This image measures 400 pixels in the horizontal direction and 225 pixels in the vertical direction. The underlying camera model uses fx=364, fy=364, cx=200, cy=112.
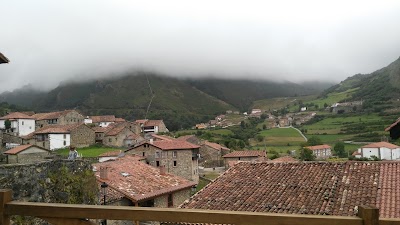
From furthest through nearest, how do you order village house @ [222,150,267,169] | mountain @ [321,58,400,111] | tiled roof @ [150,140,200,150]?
1. mountain @ [321,58,400,111]
2. village house @ [222,150,267,169]
3. tiled roof @ [150,140,200,150]

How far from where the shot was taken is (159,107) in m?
121

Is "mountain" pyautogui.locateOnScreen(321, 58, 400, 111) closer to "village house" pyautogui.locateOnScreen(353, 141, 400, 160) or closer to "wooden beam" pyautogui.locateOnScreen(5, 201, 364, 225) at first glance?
"village house" pyautogui.locateOnScreen(353, 141, 400, 160)

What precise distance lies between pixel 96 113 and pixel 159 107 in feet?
67.3

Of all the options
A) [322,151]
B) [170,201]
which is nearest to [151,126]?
[322,151]

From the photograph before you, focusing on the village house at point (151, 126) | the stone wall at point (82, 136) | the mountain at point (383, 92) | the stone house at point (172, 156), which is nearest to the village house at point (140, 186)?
the stone house at point (172, 156)

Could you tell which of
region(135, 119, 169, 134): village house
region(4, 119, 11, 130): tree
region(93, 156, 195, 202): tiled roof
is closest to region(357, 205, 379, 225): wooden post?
region(93, 156, 195, 202): tiled roof

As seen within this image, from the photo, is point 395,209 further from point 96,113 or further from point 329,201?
point 96,113

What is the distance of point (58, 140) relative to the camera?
50.7 metres

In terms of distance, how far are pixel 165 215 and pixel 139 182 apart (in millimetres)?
18040

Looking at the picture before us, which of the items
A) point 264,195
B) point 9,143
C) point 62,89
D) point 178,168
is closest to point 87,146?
point 9,143

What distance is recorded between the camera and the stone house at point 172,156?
38.1 metres

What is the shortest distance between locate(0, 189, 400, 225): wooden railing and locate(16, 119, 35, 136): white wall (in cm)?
6230

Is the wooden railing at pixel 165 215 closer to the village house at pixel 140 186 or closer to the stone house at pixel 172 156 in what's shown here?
the village house at pixel 140 186

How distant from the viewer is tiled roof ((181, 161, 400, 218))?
36.0ft
